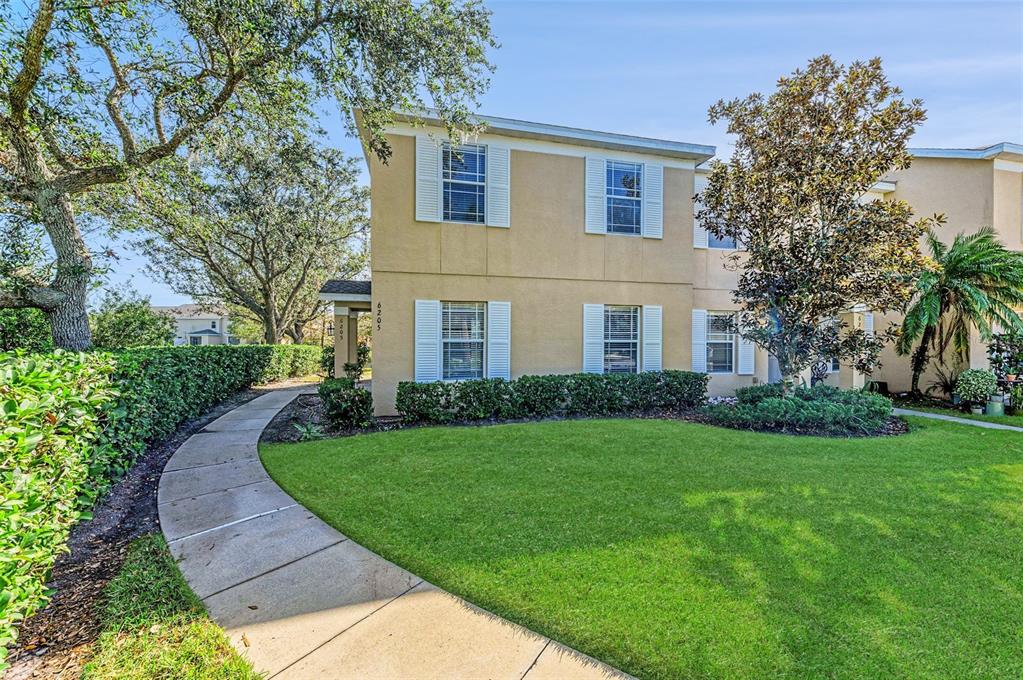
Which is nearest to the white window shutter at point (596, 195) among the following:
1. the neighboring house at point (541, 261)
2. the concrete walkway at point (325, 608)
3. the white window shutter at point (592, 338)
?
the neighboring house at point (541, 261)

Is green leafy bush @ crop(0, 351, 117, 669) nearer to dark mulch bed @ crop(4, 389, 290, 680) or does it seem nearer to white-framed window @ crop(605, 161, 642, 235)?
dark mulch bed @ crop(4, 389, 290, 680)

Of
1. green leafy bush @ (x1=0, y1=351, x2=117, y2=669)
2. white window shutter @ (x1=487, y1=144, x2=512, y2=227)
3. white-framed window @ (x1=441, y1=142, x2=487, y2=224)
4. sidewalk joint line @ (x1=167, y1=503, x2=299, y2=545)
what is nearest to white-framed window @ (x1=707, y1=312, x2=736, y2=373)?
white window shutter @ (x1=487, y1=144, x2=512, y2=227)

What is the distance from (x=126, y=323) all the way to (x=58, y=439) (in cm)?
1251

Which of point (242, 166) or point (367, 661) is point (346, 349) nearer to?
point (242, 166)

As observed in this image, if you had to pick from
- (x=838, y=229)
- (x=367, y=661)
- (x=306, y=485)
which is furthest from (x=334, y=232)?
(x=367, y=661)

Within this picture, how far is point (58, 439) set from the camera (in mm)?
3230

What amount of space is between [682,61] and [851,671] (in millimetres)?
9782

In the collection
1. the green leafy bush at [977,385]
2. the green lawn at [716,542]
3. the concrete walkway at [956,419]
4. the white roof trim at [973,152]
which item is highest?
the white roof trim at [973,152]

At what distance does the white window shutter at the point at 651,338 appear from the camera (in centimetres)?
1098

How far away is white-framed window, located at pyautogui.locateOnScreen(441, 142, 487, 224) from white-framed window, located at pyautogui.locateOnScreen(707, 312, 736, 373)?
695cm

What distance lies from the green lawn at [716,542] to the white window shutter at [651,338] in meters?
4.16

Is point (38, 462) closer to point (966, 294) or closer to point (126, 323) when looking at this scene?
point (126, 323)

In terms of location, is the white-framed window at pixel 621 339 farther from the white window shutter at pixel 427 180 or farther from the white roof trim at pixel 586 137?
the white window shutter at pixel 427 180

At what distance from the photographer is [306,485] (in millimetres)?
5285
